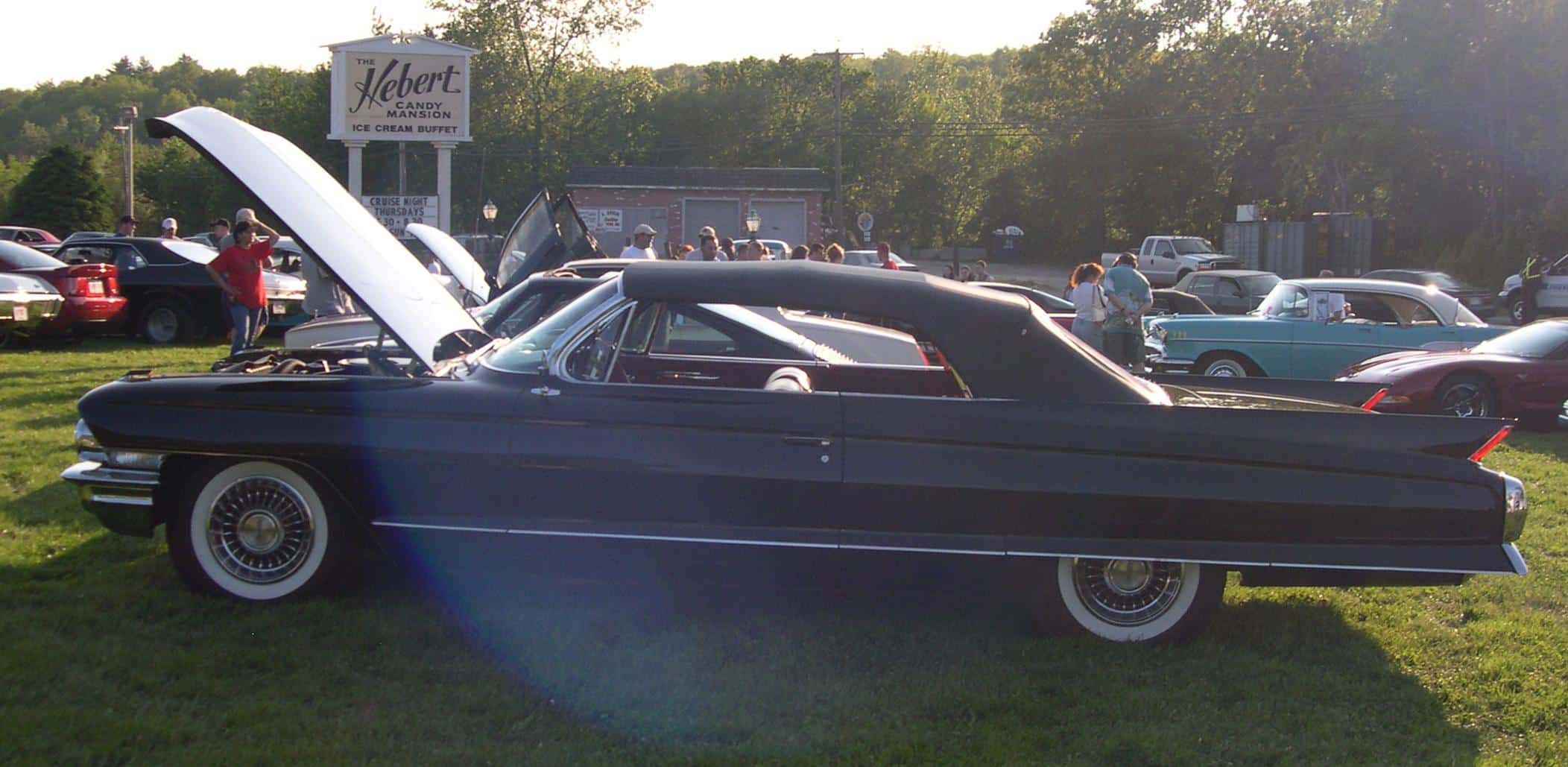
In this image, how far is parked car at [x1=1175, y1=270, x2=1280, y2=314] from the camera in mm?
22828

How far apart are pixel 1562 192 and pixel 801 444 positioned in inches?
1418

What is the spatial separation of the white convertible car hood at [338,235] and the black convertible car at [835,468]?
0.44 meters

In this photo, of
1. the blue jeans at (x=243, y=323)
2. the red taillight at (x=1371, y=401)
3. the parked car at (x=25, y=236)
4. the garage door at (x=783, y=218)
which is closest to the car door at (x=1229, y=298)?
the blue jeans at (x=243, y=323)

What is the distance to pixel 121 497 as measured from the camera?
498cm

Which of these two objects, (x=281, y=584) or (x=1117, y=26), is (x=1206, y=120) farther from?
(x=281, y=584)

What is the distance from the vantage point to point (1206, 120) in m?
52.0

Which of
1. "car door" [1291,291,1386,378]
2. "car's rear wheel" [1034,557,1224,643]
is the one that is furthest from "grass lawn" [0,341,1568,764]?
"car door" [1291,291,1386,378]

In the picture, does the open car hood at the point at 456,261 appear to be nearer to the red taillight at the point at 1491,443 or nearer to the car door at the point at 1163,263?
the red taillight at the point at 1491,443

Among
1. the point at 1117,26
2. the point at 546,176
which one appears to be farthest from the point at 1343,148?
the point at 546,176

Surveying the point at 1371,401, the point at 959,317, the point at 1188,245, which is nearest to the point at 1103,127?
the point at 1188,245

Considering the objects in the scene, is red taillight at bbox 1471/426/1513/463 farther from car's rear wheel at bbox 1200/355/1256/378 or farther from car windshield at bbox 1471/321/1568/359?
car's rear wheel at bbox 1200/355/1256/378

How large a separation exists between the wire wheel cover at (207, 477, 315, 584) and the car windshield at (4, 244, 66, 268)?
12.8 meters

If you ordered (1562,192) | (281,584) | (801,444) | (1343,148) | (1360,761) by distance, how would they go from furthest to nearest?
(1343,148) → (1562,192) → (281,584) → (801,444) → (1360,761)

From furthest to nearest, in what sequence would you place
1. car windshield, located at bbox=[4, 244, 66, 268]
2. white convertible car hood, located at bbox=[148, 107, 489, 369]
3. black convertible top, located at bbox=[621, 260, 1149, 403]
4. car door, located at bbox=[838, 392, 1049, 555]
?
1. car windshield, located at bbox=[4, 244, 66, 268]
2. white convertible car hood, located at bbox=[148, 107, 489, 369]
3. black convertible top, located at bbox=[621, 260, 1149, 403]
4. car door, located at bbox=[838, 392, 1049, 555]
